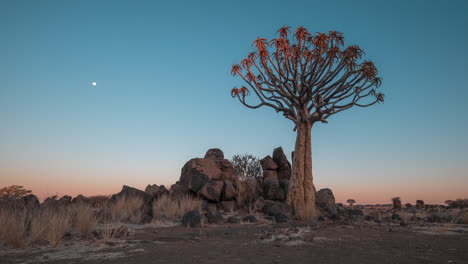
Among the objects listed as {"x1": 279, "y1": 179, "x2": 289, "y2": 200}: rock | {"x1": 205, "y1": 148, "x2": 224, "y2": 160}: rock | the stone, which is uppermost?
{"x1": 205, "y1": 148, "x2": 224, "y2": 160}: rock

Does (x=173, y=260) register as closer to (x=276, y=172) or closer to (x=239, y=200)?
(x=239, y=200)

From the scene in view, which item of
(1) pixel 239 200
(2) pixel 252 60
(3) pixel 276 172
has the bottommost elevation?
(1) pixel 239 200

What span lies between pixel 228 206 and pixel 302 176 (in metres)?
3.32

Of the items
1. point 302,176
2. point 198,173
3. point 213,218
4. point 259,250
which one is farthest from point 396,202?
point 259,250

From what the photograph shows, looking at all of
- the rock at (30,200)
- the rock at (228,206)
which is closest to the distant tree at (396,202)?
the rock at (228,206)

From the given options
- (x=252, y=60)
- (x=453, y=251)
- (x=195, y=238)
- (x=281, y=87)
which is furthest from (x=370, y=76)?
(x=195, y=238)

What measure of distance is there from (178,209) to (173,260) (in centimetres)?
692

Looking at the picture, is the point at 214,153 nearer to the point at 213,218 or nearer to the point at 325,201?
the point at 325,201

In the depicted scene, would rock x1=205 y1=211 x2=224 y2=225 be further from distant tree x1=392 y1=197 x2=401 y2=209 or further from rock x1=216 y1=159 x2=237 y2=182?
distant tree x1=392 y1=197 x2=401 y2=209

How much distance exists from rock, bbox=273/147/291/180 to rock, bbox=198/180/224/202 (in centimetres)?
449

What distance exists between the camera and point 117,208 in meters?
11.7

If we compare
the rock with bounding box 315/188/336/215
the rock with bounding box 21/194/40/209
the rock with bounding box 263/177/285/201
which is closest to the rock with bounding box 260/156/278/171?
the rock with bounding box 263/177/285/201

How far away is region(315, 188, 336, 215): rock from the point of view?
15.6m

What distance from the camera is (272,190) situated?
15352mm
